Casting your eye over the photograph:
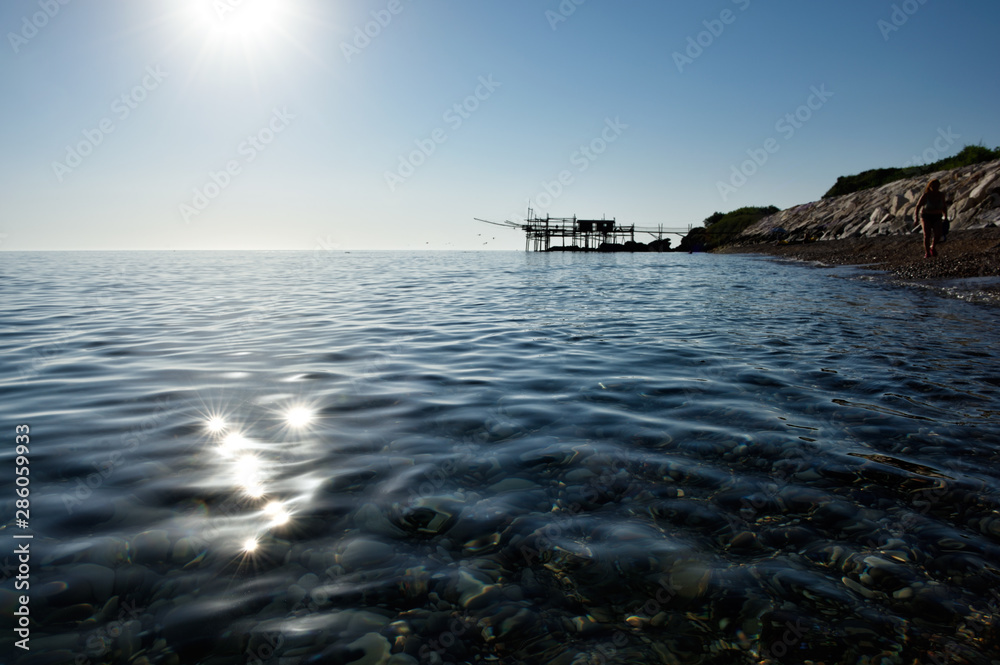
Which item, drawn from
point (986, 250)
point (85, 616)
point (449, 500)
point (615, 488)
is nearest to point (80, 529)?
point (85, 616)

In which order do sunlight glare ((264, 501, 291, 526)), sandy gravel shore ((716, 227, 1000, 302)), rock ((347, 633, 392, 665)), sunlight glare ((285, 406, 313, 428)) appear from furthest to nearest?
sandy gravel shore ((716, 227, 1000, 302)), sunlight glare ((285, 406, 313, 428)), sunlight glare ((264, 501, 291, 526)), rock ((347, 633, 392, 665))

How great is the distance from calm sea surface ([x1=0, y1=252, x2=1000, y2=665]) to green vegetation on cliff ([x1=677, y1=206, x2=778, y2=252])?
242ft

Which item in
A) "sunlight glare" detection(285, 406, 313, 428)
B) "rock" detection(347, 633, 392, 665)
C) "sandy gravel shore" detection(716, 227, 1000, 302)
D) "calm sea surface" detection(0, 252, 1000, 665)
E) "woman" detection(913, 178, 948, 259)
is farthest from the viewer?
"woman" detection(913, 178, 948, 259)

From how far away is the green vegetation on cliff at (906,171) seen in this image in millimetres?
35594

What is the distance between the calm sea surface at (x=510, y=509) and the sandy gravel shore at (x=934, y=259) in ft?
31.2

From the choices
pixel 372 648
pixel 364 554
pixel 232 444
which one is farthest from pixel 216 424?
pixel 372 648

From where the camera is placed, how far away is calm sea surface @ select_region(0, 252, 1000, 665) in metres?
1.80

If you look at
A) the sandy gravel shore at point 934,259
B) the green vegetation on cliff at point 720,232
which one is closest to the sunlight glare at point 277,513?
the sandy gravel shore at point 934,259

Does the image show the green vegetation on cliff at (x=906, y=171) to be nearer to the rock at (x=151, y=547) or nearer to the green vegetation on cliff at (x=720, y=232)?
the green vegetation on cliff at (x=720, y=232)

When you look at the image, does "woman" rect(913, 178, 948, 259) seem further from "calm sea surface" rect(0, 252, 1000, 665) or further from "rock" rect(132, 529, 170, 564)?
"rock" rect(132, 529, 170, 564)

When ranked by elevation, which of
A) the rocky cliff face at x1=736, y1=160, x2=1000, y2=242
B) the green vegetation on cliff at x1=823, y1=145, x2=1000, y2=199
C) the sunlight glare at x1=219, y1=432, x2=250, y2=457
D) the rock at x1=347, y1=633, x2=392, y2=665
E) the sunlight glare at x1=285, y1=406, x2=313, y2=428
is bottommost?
the rock at x1=347, y1=633, x2=392, y2=665

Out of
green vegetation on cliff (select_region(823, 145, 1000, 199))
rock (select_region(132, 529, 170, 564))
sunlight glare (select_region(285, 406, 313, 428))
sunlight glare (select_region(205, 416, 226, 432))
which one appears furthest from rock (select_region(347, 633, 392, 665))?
green vegetation on cliff (select_region(823, 145, 1000, 199))

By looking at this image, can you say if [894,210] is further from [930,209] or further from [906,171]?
[906,171]

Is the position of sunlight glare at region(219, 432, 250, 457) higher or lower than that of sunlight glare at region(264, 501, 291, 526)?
higher
